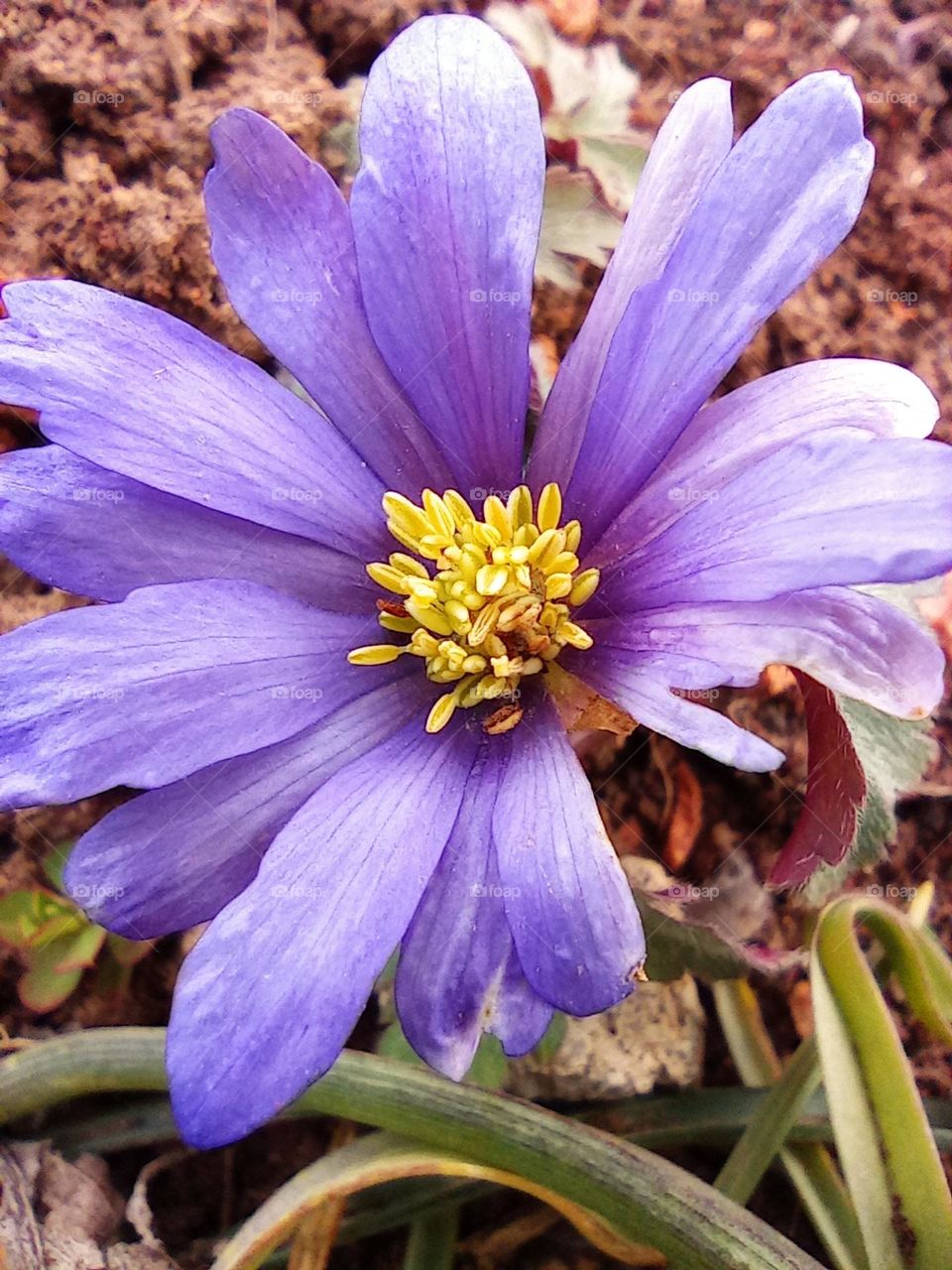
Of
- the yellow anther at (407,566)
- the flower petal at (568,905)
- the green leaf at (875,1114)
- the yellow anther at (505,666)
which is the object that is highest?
the yellow anther at (407,566)

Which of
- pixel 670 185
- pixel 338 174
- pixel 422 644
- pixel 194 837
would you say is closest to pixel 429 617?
pixel 422 644

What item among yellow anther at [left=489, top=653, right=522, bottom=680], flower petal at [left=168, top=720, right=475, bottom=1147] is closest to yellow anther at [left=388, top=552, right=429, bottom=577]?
yellow anther at [left=489, top=653, right=522, bottom=680]

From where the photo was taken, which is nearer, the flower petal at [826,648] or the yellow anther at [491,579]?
the flower petal at [826,648]

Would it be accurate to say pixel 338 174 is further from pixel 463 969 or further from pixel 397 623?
pixel 463 969

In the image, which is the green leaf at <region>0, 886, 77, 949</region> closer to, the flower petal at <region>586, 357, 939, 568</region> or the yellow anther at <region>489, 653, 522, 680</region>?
the yellow anther at <region>489, 653, 522, 680</region>

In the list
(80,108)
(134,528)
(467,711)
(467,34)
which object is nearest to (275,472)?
(134,528)

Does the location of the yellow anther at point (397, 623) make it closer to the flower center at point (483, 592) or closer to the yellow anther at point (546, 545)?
the flower center at point (483, 592)

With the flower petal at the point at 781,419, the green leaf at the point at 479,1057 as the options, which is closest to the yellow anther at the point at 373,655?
the flower petal at the point at 781,419
